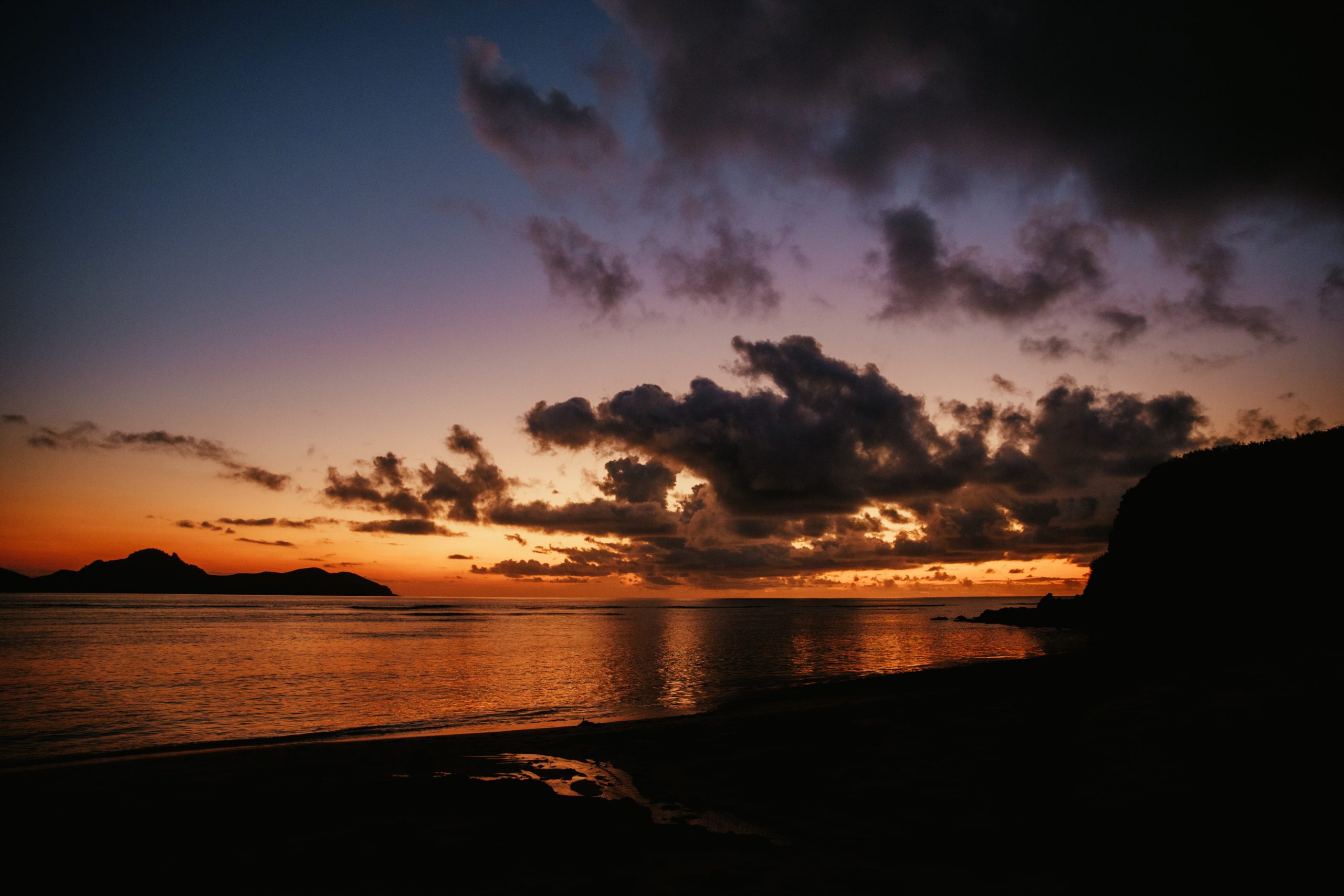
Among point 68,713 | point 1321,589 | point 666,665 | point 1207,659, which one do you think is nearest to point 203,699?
point 68,713

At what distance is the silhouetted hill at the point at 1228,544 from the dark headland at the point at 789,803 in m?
30.2

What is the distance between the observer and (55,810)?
1374 centimetres

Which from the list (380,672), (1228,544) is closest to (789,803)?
(380,672)

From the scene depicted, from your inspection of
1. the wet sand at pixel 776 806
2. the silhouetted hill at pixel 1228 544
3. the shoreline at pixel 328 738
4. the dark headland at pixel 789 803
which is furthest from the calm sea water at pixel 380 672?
the silhouetted hill at pixel 1228 544

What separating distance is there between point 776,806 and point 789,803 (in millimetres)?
380

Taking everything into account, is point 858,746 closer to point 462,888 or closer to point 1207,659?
point 462,888

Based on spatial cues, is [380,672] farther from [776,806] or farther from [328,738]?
[776,806]

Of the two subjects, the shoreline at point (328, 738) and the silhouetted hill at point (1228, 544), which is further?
the silhouetted hill at point (1228, 544)

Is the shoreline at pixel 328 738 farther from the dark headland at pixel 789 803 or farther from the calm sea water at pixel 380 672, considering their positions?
the dark headland at pixel 789 803

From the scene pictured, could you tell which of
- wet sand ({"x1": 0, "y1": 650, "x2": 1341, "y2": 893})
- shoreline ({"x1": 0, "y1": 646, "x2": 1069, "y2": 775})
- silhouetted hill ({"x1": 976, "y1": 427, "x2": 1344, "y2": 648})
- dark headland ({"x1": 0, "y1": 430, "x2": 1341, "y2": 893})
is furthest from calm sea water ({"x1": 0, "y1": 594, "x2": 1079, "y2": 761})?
silhouetted hill ({"x1": 976, "y1": 427, "x2": 1344, "y2": 648})

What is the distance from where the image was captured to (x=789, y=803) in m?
13.5

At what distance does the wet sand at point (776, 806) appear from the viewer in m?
9.68

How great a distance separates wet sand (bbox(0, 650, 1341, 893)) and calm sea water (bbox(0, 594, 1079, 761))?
7138 millimetres

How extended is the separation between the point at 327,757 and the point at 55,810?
20.1 feet
